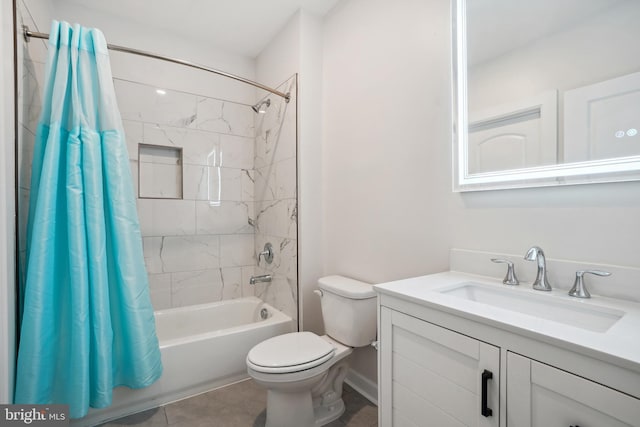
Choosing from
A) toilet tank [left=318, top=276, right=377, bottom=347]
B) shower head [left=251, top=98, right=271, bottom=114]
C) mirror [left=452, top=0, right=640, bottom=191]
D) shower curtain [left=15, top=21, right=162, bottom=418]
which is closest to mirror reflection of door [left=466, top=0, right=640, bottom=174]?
mirror [left=452, top=0, right=640, bottom=191]

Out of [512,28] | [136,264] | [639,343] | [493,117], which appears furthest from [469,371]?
[136,264]

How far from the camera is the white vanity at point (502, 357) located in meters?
0.60

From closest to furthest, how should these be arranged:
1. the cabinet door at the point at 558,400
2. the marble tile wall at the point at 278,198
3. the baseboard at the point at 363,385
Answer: the cabinet door at the point at 558,400
the baseboard at the point at 363,385
the marble tile wall at the point at 278,198

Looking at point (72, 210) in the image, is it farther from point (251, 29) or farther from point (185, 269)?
point (251, 29)

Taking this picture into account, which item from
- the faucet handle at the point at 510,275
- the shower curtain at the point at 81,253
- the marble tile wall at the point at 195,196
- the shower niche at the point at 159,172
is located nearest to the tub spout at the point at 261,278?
the marble tile wall at the point at 195,196

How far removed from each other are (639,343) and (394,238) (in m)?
1.09

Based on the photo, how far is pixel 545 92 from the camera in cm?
108

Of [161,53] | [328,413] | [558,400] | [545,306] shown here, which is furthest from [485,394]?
[161,53]

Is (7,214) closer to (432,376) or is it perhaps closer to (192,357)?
(192,357)

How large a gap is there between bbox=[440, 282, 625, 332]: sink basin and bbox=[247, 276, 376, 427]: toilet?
0.59 meters

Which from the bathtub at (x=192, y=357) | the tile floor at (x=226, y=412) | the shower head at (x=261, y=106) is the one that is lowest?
the tile floor at (x=226, y=412)

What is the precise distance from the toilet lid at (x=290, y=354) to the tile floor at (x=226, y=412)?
1.43ft

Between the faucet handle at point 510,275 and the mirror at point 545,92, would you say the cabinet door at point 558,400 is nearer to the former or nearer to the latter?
the faucet handle at point 510,275

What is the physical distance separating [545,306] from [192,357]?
6.16ft
